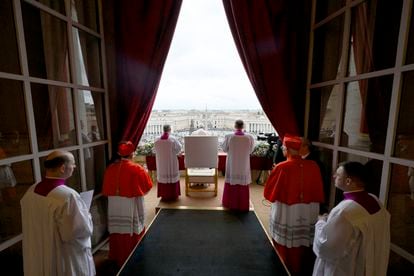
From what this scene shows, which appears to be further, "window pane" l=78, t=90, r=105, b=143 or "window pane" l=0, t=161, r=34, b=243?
"window pane" l=78, t=90, r=105, b=143

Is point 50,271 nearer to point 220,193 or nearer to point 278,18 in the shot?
point 220,193

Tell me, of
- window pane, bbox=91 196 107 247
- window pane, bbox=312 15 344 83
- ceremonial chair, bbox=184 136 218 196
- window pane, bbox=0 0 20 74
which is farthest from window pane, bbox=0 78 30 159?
window pane, bbox=312 15 344 83

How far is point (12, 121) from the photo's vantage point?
1.37m

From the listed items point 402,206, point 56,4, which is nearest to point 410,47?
point 402,206

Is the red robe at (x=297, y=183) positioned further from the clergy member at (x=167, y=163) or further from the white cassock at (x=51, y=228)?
the clergy member at (x=167, y=163)

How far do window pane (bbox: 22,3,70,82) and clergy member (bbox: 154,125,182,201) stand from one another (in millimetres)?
1559

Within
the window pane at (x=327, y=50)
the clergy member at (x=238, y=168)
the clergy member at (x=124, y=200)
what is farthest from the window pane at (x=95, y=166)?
the window pane at (x=327, y=50)

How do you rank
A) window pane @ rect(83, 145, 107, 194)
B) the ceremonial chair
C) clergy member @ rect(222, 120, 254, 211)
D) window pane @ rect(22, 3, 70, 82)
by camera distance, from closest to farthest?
window pane @ rect(22, 3, 70, 82)
window pane @ rect(83, 145, 107, 194)
clergy member @ rect(222, 120, 254, 211)
the ceremonial chair

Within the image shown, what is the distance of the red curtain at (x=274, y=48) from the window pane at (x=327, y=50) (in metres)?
0.12

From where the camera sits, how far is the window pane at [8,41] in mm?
1291

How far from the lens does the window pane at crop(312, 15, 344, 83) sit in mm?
1862

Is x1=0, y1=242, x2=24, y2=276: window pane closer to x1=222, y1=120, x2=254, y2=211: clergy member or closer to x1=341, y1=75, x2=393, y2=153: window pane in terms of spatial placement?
x1=222, y1=120, x2=254, y2=211: clergy member

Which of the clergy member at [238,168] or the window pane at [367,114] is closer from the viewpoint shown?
the window pane at [367,114]

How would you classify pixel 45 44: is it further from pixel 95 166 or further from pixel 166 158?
pixel 166 158
